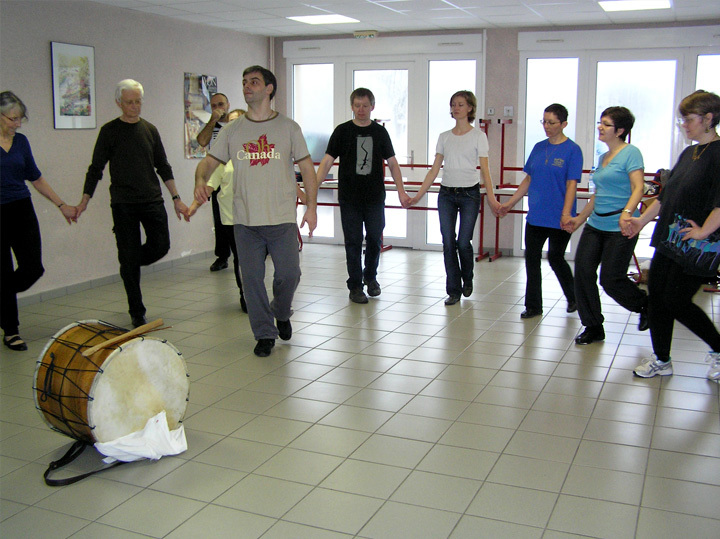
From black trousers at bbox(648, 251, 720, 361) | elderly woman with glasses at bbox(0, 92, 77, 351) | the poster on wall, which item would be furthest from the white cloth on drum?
the poster on wall

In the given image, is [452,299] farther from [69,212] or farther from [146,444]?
[146,444]

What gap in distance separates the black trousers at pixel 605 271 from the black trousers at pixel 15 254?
345cm

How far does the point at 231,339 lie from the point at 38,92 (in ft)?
9.02

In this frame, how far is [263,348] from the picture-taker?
4664 mm

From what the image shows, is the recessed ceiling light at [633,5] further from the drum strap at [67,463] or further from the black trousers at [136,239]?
the drum strap at [67,463]

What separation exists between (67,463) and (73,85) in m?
4.21

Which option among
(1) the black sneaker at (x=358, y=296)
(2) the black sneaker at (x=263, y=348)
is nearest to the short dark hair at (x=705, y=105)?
(2) the black sneaker at (x=263, y=348)

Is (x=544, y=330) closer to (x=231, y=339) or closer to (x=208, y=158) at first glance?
(x=231, y=339)

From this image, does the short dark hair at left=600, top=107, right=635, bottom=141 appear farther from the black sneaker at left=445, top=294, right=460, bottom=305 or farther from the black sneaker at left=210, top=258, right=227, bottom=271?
the black sneaker at left=210, top=258, right=227, bottom=271

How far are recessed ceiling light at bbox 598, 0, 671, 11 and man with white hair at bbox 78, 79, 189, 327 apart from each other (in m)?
4.21

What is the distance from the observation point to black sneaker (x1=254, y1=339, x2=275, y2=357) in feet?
15.3

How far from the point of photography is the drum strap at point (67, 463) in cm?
293

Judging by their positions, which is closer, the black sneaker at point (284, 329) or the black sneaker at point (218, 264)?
the black sneaker at point (284, 329)

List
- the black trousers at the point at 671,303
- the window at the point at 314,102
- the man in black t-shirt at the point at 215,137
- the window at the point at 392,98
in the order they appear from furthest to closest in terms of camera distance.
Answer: the window at the point at 314,102
the window at the point at 392,98
the man in black t-shirt at the point at 215,137
the black trousers at the point at 671,303
